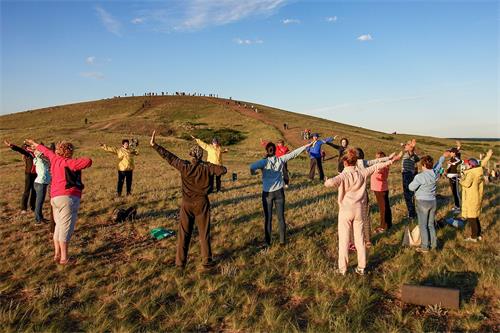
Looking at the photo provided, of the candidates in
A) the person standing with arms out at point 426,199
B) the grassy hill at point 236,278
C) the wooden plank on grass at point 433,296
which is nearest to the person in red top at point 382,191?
the grassy hill at point 236,278

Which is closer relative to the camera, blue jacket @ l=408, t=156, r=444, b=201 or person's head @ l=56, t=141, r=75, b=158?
person's head @ l=56, t=141, r=75, b=158

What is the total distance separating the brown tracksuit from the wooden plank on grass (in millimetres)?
3795

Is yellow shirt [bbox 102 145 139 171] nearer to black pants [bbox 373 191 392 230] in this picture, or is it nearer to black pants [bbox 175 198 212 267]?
black pants [bbox 175 198 212 267]

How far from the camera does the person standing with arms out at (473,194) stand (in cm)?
827

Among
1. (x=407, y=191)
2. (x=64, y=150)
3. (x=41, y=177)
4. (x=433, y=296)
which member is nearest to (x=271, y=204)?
(x=433, y=296)

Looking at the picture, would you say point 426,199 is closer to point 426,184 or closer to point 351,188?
point 426,184

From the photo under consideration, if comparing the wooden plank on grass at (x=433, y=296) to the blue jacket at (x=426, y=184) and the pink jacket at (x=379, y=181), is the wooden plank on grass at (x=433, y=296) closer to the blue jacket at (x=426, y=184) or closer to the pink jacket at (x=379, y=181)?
the blue jacket at (x=426, y=184)

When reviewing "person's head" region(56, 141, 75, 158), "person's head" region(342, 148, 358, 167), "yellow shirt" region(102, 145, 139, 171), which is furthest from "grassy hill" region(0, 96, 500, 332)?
"person's head" region(56, 141, 75, 158)

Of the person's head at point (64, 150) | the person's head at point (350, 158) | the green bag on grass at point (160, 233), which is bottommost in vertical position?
the green bag on grass at point (160, 233)

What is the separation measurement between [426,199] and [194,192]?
4979mm

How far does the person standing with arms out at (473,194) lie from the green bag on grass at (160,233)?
734 centimetres

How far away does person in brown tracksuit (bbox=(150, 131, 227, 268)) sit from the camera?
686 cm

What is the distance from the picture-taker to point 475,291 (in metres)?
5.97

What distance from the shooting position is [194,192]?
693 cm
